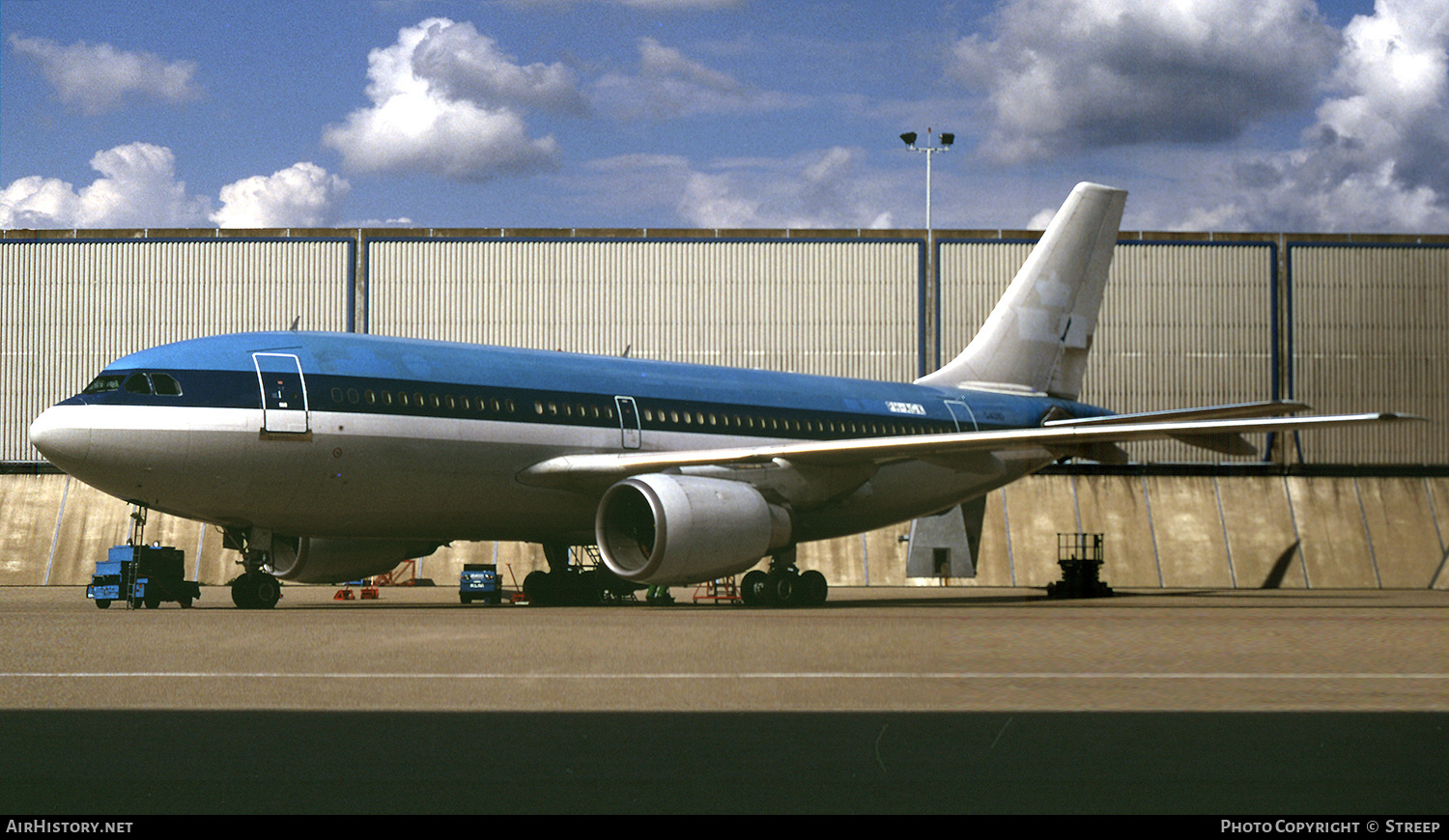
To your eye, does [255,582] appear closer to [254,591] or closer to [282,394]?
[254,591]

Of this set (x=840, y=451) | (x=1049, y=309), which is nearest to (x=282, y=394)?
(x=840, y=451)

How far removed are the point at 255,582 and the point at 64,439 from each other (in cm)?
322

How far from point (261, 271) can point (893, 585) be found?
67.2ft

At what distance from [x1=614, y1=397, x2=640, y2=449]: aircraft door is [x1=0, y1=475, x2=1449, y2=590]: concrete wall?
1568cm

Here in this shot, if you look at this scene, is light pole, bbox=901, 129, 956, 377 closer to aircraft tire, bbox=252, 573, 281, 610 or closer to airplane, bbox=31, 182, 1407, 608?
airplane, bbox=31, 182, 1407, 608

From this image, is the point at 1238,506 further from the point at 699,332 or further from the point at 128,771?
the point at 128,771

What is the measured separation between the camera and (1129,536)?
39062mm

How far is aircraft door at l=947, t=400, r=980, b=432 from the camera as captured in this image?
92.1 feet

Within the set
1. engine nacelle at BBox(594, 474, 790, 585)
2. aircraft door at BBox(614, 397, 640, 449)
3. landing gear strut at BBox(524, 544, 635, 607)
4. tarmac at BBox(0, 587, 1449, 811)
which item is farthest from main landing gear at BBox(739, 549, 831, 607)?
tarmac at BBox(0, 587, 1449, 811)

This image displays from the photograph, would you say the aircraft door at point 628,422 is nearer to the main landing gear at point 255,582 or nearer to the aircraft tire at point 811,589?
the aircraft tire at point 811,589

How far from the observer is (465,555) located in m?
37.9

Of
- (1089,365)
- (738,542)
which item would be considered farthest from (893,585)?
(738,542)

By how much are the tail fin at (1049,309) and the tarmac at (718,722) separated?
54.5ft

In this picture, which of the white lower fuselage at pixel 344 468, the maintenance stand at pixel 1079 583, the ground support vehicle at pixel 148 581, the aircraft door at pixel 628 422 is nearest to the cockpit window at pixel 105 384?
the white lower fuselage at pixel 344 468
